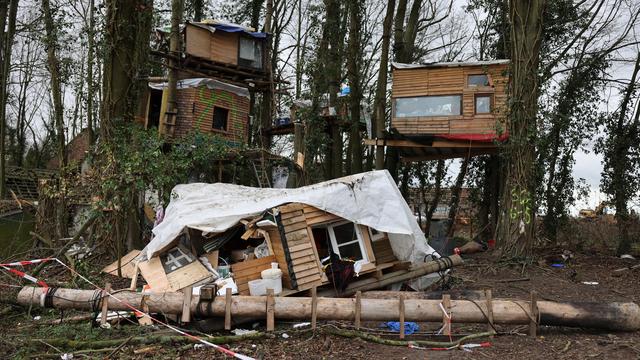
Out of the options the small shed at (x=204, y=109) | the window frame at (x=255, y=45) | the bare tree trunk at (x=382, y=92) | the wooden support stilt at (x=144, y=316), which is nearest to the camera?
the wooden support stilt at (x=144, y=316)

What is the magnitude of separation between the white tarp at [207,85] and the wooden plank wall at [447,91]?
23.4 ft

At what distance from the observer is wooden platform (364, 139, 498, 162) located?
50.5 feet

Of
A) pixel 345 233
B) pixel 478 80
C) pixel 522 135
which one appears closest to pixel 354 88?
pixel 478 80

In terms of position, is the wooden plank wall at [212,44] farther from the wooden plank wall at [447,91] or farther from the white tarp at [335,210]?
the white tarp at [335,210]

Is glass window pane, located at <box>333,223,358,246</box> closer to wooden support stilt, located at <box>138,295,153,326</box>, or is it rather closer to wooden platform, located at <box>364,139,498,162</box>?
wooden support stilt, located at <box>138,295,153,326</box>

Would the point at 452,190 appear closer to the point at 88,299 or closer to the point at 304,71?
the point at 304,71

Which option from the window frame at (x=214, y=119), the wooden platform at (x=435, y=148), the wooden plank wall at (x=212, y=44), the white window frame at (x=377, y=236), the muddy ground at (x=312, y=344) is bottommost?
the muddy ground at (x=312, y=344)

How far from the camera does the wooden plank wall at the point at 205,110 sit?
19.0m

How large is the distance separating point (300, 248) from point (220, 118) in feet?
43.4

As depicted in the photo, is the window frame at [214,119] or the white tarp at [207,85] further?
the window frame at [214,119]

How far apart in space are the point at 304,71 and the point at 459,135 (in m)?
7.55

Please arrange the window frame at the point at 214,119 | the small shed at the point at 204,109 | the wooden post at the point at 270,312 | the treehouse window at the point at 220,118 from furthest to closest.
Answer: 1. the treehouse window at the point at 220,118
2. the window frame at the point at 214,119
3. the small shed at the point at 204,109
4. the wooden post at the point at 270,312

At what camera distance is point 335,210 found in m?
8.60

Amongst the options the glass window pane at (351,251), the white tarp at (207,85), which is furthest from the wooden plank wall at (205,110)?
the glass window pane at (351,251)
